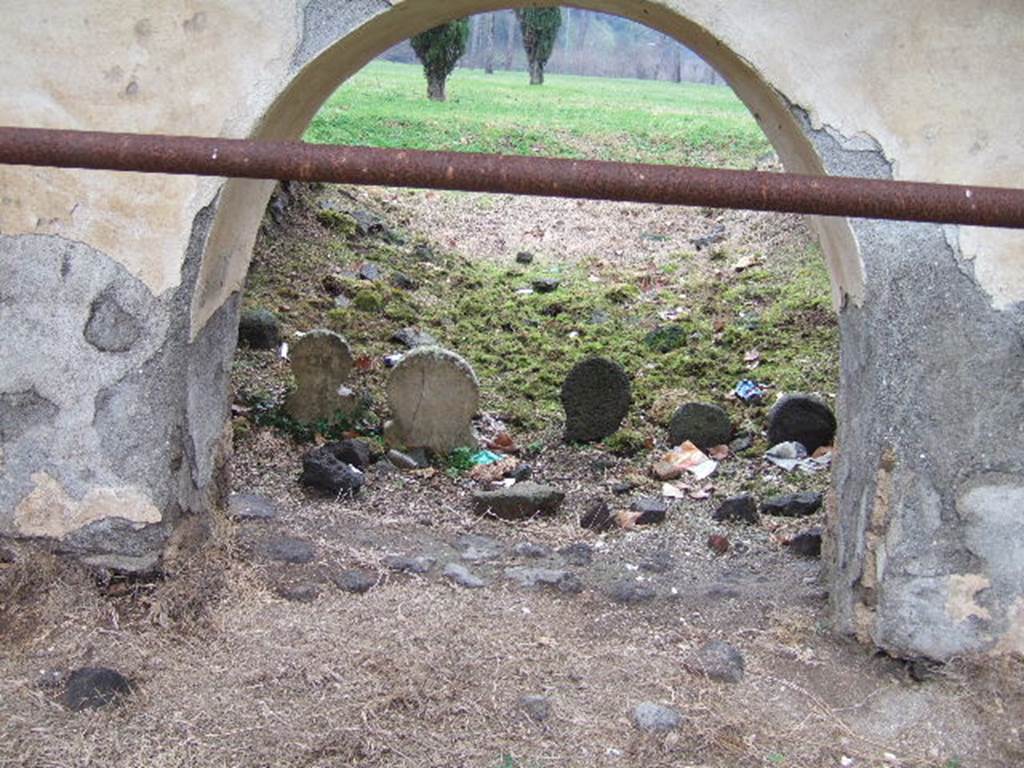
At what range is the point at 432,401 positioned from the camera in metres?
7.30

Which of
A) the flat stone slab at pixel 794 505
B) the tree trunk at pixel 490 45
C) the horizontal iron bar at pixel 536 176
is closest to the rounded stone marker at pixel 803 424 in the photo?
the flat stone slab at pixel 794 505

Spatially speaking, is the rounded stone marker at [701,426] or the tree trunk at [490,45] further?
the tree trunk at [490,45]

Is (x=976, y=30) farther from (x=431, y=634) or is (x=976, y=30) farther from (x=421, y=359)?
(x=421, y=359)

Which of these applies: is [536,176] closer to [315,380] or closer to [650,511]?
[650,511]

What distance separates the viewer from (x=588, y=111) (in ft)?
64.4

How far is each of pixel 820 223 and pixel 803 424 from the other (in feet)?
9.57

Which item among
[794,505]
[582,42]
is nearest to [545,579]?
[794,505]

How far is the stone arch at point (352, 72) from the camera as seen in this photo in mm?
4160

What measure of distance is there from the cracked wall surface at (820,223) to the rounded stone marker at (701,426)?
2925mm

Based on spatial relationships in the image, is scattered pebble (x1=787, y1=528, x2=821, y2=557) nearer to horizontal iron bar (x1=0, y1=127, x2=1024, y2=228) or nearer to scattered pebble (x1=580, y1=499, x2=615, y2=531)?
scattered pebble (x1=580, y1=499, x2=615, y2=531)

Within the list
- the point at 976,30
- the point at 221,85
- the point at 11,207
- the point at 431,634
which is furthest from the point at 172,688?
the point at 976,30

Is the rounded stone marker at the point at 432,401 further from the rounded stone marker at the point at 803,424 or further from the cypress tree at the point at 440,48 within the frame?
the cypress tree at the point at 440,48

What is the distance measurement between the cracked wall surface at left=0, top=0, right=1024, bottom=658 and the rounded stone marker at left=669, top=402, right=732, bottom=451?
2925 millimetres

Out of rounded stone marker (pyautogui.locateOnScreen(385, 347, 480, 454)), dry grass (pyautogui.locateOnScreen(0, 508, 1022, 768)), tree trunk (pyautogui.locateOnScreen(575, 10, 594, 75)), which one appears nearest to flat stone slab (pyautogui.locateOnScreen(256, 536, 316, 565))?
dry grass (pyautogui.locateOnScreen(0, 508, 1022, 768))
